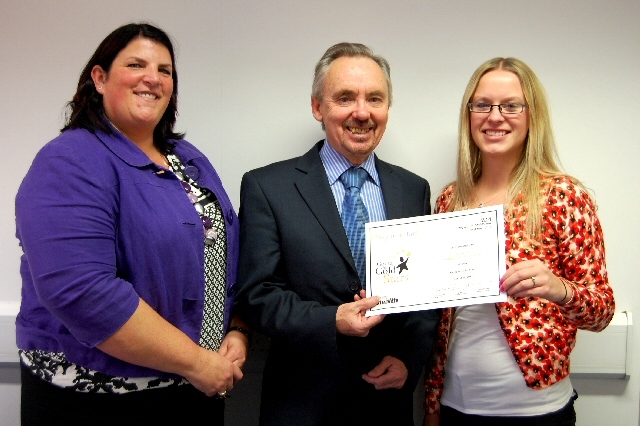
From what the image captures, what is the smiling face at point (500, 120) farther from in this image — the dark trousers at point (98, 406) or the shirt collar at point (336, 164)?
the dark trousers at point (98, 406)

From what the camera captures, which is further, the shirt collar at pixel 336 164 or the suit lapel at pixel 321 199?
the shirt collar at pixel 336 164

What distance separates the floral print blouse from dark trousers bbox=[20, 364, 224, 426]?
3.35ft

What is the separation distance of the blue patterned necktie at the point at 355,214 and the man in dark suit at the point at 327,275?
0.02m

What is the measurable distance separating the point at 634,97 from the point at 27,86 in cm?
250

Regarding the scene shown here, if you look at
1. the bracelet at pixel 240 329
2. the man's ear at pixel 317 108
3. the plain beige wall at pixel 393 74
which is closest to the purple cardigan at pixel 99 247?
the bracelet at pixel 240 329

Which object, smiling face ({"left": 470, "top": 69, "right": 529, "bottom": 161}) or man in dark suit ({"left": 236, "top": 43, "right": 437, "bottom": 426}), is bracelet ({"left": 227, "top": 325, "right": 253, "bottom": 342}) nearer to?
man in dark suit ({"left": 236, "top": 43, "right": 437, "bottom": 426})

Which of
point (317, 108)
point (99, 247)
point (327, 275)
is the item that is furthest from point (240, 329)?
point (317, 108)

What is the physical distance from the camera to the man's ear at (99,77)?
1646 millimetres

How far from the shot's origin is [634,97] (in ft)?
7.45

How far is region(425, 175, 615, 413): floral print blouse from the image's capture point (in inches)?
66.1

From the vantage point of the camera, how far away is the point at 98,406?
1.54 metres

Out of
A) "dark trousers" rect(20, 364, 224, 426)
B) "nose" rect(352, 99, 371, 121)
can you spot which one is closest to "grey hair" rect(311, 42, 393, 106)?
"nose" rect(352, 99, 371, 121)

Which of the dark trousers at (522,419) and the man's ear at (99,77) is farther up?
the man's ear at (99,77)

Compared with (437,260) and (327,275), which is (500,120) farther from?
(327,275)
